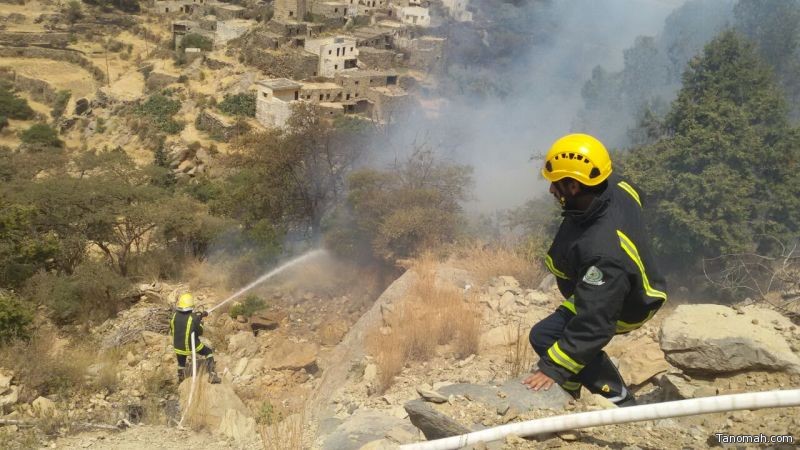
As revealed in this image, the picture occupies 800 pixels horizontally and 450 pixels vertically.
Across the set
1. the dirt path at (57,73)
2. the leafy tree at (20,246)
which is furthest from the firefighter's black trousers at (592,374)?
the dirt path at (57,73)

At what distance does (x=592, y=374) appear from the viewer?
3.44 meters

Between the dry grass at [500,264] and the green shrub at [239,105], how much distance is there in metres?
17.5

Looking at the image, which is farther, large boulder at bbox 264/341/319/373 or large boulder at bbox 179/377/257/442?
large boulder at bbox 264/341/319/373

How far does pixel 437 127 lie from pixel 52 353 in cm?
1752

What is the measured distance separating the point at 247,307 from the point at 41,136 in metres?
19.8

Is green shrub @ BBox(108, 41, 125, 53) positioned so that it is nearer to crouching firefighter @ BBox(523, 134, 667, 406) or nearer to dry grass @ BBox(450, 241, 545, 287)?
dry grass @ BBox(450, 241, 545, 287)

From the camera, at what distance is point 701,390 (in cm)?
392

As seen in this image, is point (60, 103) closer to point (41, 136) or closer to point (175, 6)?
point (41, 136)

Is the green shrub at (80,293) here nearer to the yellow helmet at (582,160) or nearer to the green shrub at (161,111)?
the yellow helmet at (582,160)

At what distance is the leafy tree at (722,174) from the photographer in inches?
423

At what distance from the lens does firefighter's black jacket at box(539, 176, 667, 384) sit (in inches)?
113

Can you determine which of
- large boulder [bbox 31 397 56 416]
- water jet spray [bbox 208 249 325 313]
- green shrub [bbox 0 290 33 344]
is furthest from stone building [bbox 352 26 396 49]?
large boulder [bbox 31 397 56 416]

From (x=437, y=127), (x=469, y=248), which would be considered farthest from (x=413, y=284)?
(x=437, y=127)

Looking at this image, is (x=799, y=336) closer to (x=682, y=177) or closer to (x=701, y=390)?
(x=701, y=390)
